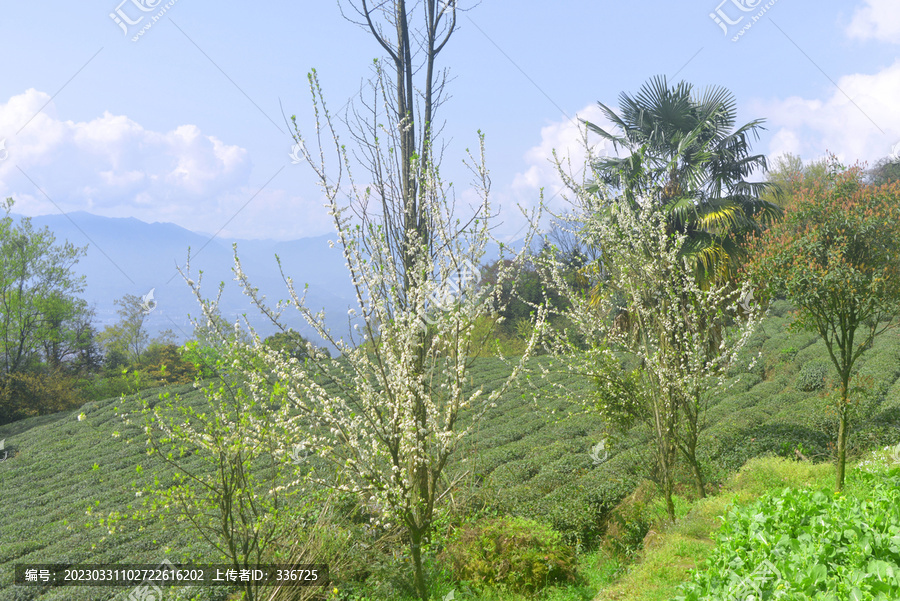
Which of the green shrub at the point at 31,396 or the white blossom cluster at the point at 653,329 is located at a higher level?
the green shrub at the point at 31,396

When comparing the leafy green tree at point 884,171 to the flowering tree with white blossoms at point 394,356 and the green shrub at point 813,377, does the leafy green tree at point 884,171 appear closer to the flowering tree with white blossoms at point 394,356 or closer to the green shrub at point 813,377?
the green shrub at point 813,377

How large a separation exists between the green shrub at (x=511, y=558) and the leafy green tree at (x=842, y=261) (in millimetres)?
3447

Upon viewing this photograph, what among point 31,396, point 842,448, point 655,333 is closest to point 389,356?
point 655,333

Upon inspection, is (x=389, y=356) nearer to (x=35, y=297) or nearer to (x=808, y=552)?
(x=808, y=552)

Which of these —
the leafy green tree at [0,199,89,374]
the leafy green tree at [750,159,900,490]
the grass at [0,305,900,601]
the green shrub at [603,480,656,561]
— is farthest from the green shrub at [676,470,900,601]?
the leafy green tree at [0,199,89,374]

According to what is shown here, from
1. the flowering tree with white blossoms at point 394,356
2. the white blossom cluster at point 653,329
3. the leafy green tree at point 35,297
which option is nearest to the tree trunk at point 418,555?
the flowering tree with white blossoms at point 394,356

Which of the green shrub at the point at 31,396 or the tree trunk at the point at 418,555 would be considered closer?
the tree trunk at the point at 418,555

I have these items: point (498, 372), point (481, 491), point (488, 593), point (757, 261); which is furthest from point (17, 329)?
point (757, 261)

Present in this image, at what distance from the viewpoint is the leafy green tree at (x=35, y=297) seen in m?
25.4

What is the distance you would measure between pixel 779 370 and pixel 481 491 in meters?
12.3

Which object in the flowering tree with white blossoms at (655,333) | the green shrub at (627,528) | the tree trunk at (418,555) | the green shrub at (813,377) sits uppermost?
the flowering tree with white blossoms at (655,333)

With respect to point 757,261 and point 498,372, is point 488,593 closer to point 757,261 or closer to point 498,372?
point 757,261

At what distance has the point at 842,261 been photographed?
6.07 m

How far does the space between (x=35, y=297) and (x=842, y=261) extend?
3228 cm
